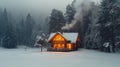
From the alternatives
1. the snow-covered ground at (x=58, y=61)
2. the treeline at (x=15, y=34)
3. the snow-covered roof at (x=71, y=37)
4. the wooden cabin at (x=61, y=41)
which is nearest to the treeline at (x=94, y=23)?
the snow-covered roof at (x=71, y=37)

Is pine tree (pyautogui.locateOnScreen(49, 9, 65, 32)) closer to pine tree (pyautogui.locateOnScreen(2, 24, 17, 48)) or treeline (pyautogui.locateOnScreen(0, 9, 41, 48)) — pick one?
pine tree (pyautogui.locateOnScreen(2, 24, 17, 48))

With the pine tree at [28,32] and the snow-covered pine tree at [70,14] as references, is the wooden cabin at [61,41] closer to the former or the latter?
the snow-covered pine tree at [70,14]

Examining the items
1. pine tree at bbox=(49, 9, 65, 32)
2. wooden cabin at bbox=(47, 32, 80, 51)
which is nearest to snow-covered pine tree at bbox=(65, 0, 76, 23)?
pine tree at bbox=(49, 9, 65, 32)

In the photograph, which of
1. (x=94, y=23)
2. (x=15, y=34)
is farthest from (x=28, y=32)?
(x=94, y=23)

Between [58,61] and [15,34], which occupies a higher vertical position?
[15,34]

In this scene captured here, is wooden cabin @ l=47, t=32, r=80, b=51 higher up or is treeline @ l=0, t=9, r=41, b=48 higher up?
treeline @ l=0, t=9, r=41, b=48

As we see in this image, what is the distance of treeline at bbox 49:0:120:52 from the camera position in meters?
47.6

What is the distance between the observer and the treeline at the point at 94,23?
47594mm

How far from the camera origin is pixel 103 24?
50.3 metres

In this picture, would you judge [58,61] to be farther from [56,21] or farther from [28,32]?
[28,32]

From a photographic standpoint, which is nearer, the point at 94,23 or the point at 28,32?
the point at 94,23

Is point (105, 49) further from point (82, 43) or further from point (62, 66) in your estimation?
point (62, 66)

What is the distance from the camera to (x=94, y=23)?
198 ft

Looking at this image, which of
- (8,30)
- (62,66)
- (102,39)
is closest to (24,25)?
(8,30)
